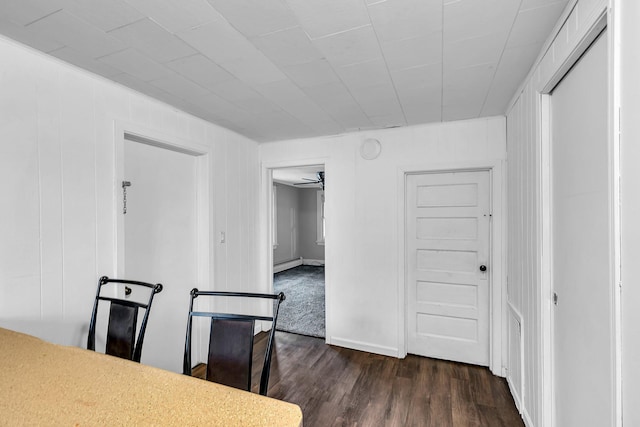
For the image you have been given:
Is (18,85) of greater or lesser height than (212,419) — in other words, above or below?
above

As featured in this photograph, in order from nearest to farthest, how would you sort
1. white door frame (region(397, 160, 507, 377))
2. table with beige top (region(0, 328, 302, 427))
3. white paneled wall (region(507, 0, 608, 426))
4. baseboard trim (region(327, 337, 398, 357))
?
table with beige top (region(0, 328, 302, 427))
white paneled wall (region(507, 0, 608, 426))
white door frame (region(397, 160, 507, 377))
baseboard trim (region(327, 337, 398, 357))

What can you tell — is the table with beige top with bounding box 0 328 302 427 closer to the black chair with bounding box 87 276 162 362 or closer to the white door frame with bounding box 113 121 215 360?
the black chair with bounding box 87 276 162 362

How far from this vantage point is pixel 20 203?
4.99 feet

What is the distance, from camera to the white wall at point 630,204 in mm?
835

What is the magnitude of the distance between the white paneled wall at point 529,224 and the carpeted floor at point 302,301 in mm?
2014

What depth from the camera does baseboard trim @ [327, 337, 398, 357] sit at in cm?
295

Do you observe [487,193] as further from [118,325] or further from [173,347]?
[173,347]

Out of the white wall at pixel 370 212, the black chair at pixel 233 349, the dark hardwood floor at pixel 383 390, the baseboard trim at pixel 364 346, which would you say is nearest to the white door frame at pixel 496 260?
the white wall at pixel 370 212

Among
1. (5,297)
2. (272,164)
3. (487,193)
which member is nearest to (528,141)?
(487,193)

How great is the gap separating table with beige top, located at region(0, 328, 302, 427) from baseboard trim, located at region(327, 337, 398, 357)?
2.39m

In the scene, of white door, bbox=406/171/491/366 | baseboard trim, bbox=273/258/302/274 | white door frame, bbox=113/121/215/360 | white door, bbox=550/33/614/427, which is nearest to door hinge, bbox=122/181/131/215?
white door frame, bbox=113/121/215/360

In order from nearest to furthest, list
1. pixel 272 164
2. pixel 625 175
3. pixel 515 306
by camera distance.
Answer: pixel 625 175 < pixel 515 306 < pixel 272 164

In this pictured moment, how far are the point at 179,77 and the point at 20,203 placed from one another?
1110 mm

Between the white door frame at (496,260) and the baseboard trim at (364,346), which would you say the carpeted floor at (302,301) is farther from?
the white door frame at (496,260)
